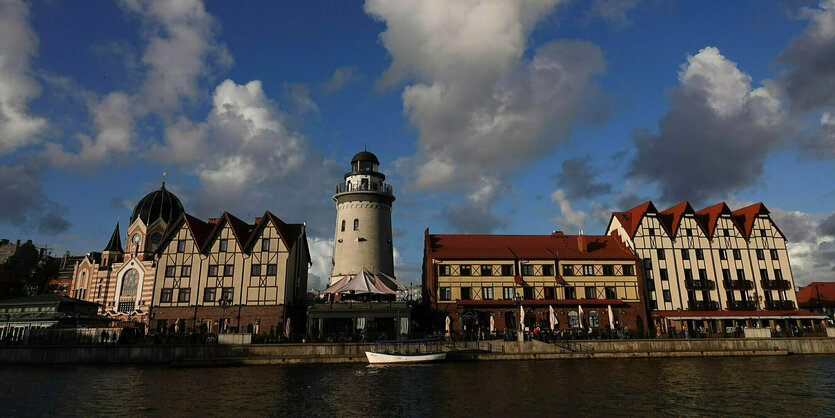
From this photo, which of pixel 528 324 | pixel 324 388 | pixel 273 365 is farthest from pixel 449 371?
pixel 528 324

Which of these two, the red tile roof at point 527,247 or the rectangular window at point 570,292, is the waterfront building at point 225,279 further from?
the rectangular window at point 570,292

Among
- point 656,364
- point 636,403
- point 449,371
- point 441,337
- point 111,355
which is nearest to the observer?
point 636,403

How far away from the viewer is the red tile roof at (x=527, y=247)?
55.8 metres

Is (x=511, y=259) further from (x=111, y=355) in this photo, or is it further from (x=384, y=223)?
(x=111, y=355)

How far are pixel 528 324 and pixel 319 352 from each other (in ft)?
74.9

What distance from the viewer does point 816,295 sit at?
80.2 metres

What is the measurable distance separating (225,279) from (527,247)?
109 feet

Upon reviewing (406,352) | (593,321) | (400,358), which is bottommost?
(400,358)

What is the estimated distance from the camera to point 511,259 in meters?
55.3

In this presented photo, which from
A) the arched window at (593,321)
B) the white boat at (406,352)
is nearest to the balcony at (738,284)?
the arched window at (593,321)

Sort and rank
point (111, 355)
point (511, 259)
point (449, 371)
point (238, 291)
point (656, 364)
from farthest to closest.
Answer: point (511, 259)
point (238, 291)
point (111, 355)
point (656, 364)
point (449, 371)

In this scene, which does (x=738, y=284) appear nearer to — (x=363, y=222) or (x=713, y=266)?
(x=713, y=266)

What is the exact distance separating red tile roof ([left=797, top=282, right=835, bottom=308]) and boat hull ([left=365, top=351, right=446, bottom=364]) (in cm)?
6861

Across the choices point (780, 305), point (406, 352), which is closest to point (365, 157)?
point (406, 352)
